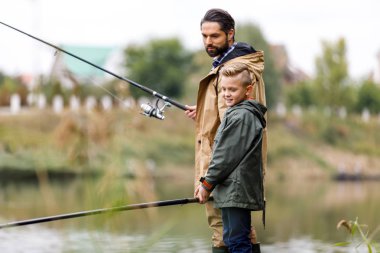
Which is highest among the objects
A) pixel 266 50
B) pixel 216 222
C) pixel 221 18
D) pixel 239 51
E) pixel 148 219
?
pixel 266 50

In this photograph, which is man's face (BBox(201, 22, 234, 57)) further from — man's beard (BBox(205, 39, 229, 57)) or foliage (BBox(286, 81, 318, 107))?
foliage (BBox(286, 81, 318, 107))

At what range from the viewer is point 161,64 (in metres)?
50.4

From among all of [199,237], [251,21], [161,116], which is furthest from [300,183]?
[161,116]

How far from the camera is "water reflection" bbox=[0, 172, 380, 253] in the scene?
3.21 meters

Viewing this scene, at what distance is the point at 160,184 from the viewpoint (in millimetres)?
23781

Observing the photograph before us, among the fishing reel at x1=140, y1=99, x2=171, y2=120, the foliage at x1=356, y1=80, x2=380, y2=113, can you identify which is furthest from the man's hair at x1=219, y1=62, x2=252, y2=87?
the foliage at x1=356, y1=80, x2=380, y2=113

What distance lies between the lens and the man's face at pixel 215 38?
4281 millimetres

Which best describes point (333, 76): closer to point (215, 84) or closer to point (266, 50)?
point (266, 50)

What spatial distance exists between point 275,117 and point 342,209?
64.0ft

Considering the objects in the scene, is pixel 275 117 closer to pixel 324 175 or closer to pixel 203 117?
pixel 324 175

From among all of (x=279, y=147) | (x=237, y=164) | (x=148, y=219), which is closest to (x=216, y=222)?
(x=237, y=164)

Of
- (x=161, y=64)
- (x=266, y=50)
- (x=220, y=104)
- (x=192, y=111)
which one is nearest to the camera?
(x=220, y=104)

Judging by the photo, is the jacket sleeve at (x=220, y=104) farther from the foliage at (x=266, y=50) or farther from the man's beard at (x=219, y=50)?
the foliage at (x=266, y=50)

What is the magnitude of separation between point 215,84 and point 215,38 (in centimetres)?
20
